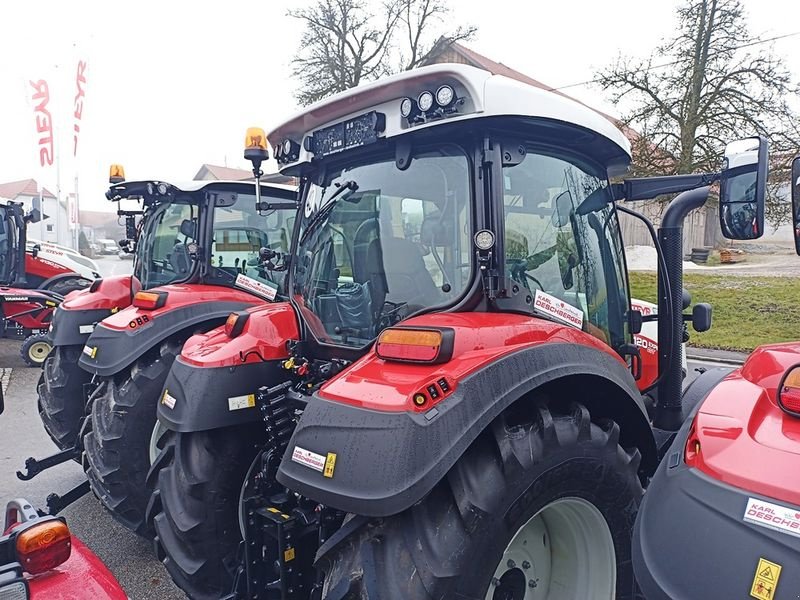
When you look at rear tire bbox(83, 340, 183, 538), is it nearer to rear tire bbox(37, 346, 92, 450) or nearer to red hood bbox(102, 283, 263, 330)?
red hood bbox(102, 283, 263, 330)

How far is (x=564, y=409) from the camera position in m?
2.32

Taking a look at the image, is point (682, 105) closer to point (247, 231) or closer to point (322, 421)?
point (247, 231)

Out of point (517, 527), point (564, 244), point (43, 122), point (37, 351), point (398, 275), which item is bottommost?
point (37, 351)

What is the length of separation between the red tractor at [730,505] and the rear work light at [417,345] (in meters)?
0.73

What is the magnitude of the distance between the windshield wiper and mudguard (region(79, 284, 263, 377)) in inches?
57.5

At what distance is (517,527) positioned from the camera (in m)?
1.99

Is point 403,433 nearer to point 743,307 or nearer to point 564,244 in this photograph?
point 564,244

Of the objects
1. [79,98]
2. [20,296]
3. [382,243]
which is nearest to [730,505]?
[382,243]

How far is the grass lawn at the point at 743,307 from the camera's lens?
1047cm

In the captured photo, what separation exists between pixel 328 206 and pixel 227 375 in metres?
0.92

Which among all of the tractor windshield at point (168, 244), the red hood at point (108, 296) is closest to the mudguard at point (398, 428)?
the tractor windshield at point (168, 244)

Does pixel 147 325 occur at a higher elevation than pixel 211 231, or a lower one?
lower

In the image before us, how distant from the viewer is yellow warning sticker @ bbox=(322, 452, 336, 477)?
1.86 metres

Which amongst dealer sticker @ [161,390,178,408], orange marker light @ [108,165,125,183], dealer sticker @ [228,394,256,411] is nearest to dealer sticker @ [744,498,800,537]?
dealer sticker @ [228,394,256,411]
